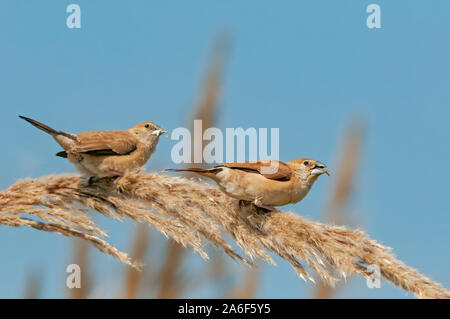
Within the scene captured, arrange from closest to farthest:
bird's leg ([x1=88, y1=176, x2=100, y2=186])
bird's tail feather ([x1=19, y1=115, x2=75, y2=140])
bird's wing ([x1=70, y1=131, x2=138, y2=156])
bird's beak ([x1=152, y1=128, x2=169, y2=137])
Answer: bird's leg ([x1=88, y1=176, x2=100, y2=186])
bird's tail feather ([x1=19, y1=115, x2=75, y2=140])
bird's wing ([x1=70, y1=131, x2=138, y2=156])
bird's beak ([x1=152, y1=128, x2=169, y2=137])

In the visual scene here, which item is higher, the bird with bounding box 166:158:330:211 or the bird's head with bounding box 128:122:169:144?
the bird's head with bounding box 128:122:169:144

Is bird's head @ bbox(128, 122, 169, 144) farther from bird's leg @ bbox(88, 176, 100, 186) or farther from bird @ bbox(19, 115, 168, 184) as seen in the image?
bird's leg @ bbox(88, 176, 100, 186)

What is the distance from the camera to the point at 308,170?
176 inches

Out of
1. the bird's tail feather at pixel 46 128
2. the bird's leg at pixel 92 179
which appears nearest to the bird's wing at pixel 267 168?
the bird's leg at pixel 92 179

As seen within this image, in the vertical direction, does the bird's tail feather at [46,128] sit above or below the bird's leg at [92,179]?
above

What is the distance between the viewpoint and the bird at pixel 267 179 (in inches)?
157

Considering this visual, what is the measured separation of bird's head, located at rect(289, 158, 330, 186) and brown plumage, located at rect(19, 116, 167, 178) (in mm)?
1344

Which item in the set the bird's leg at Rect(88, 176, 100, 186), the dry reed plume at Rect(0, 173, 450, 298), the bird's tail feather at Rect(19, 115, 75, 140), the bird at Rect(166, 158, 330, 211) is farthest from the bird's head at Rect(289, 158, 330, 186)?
the bird's tail feather at Rect(19, 115, 75, 140)

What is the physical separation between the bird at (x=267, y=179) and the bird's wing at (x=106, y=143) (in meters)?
0.84

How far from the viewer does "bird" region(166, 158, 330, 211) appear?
3.98 metres

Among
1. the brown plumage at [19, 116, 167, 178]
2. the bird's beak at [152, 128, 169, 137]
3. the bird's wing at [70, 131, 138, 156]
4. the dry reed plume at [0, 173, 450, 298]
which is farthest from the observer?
the bird's beak at [152, 128, 169, 137]

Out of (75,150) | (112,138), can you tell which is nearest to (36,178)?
(75,150)

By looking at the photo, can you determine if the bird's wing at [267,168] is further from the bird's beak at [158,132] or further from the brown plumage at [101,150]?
the bird's beak at [158,132]

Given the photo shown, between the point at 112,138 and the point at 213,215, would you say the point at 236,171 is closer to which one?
the point at 213,215
